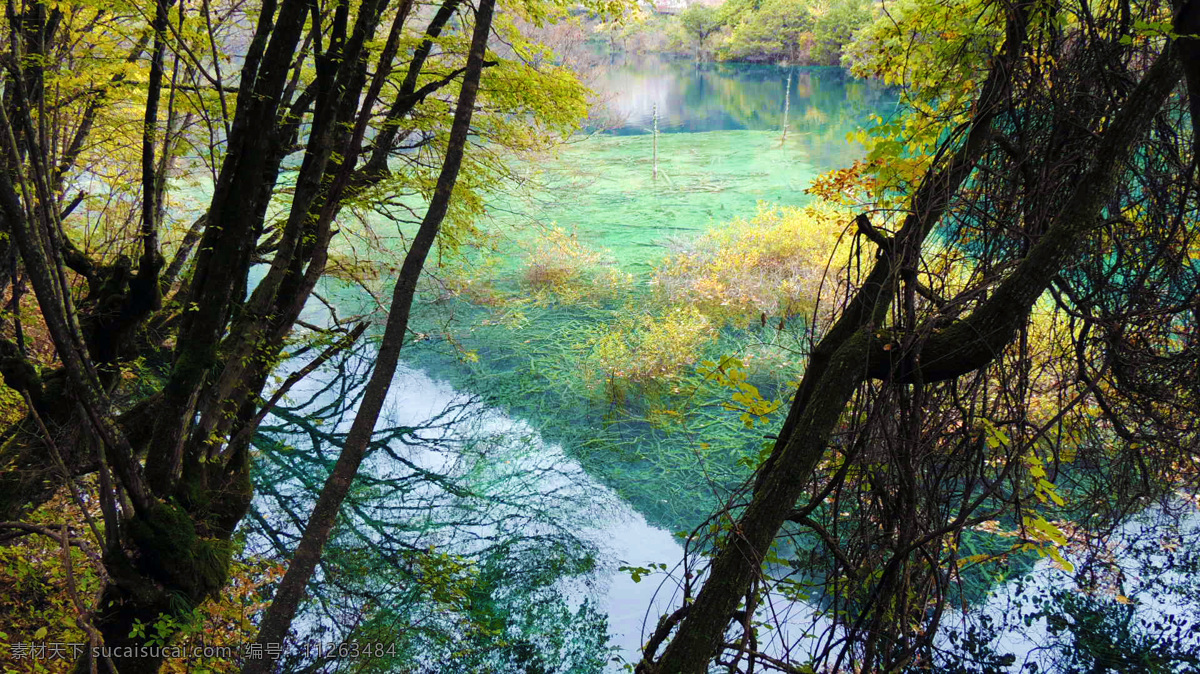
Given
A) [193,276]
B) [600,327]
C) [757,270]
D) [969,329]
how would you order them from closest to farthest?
1. [969,329]
2. [193,276]
3. [600,327]
4. [757,270]

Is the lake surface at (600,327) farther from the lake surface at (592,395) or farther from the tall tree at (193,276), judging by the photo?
the tall tree at (193,276)

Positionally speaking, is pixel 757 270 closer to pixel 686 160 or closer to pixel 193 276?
pixel 193 276

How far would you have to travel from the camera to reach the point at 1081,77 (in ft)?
6.39

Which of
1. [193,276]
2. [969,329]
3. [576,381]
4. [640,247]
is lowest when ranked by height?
[969,329]

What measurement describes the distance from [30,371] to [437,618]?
2910 millimetres

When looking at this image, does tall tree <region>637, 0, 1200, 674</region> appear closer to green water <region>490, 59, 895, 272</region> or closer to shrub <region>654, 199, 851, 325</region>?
shrub <region>654, 199, 851, 325</region>

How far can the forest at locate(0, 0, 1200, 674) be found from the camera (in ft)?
5.99

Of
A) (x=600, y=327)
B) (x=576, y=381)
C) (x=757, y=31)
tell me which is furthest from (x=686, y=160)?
(x=757, y=31)

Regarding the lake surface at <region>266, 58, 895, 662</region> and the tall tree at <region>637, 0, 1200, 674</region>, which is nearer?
the tall tree at <region>637, 0, 1200, 674</region>

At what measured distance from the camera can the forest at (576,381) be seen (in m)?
1.83

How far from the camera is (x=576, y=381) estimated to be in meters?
8.77

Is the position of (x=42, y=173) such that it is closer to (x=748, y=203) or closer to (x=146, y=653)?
(x=146, y=653)

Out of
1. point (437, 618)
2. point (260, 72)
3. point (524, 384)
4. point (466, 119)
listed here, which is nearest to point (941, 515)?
point (466, 119)

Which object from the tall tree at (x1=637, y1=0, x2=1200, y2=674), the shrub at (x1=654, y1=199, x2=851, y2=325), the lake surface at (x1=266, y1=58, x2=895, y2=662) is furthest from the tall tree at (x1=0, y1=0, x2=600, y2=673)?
the shrub at (x1=654, y1=199, x2=851, y2=325)
